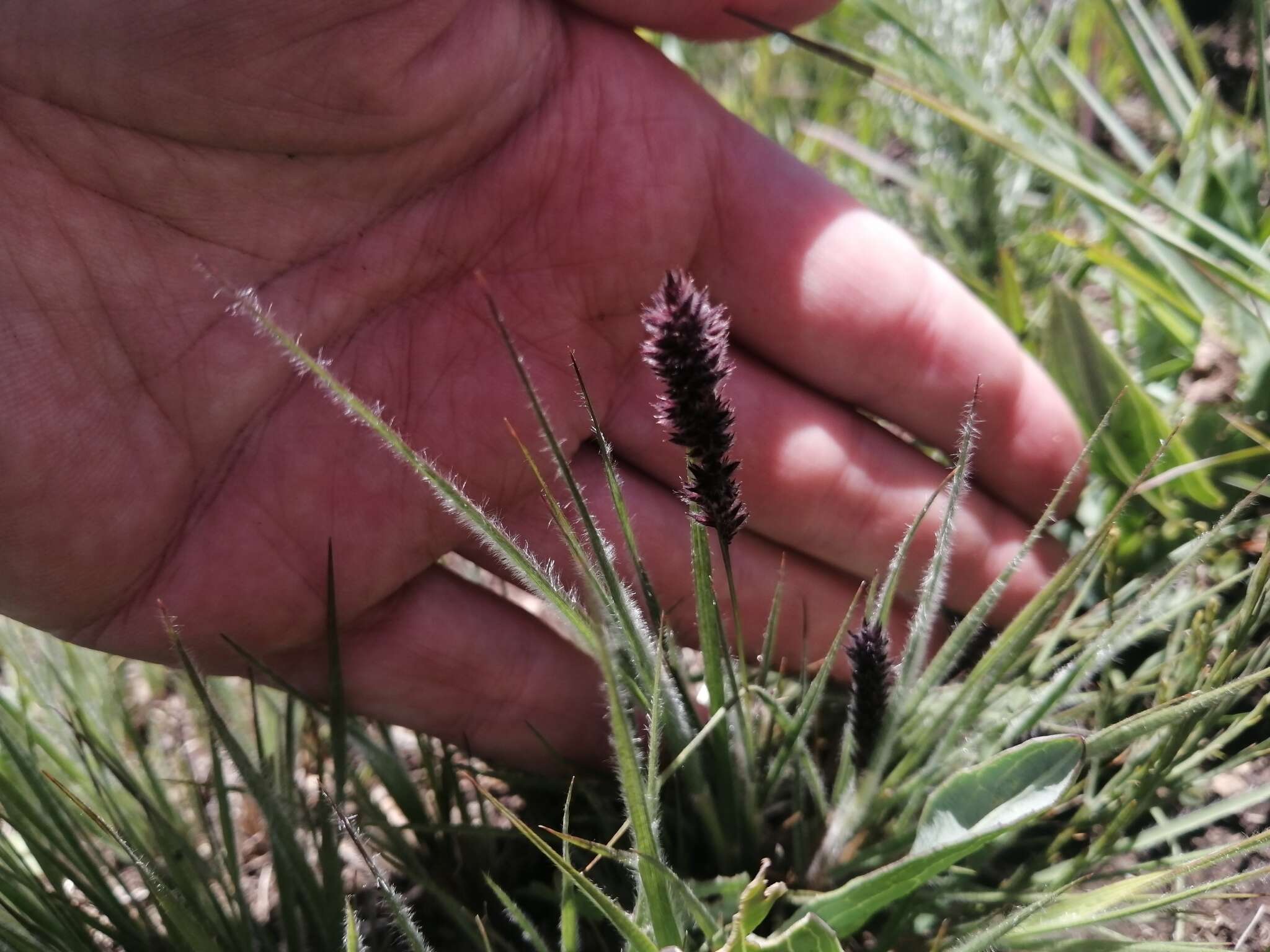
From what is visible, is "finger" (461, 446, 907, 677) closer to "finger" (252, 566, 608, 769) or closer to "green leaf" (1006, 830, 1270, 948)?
"finger" (252, 566, 608, 769)

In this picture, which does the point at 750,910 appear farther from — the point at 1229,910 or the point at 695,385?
the point at 1229,910

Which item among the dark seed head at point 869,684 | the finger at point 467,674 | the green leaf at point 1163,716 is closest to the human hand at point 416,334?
the finger at point 467,674

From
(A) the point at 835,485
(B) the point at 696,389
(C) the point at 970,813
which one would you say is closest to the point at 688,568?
(A) the point at 835,485

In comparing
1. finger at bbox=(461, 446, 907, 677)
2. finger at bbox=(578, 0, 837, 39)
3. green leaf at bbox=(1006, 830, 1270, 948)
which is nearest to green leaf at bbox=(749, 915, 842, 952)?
green leaf at bbox=(1006, 830, 1270, 948)

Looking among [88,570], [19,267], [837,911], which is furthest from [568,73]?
[837,911]

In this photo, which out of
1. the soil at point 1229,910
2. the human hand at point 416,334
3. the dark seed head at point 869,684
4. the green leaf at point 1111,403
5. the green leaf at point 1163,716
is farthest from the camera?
the green leaf at point 1111,403

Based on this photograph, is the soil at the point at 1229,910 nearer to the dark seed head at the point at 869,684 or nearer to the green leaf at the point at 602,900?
the dark seed head at the point at 869,684
